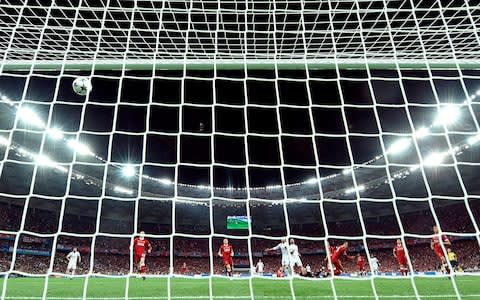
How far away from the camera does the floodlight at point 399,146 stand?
19.7m

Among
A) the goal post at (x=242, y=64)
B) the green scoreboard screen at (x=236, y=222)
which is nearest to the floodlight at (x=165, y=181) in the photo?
the green scoreboard screen at (x=236, y=222)

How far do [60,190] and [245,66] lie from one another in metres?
20.5

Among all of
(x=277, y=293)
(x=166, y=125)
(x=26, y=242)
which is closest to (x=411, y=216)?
(x=166, y=125)

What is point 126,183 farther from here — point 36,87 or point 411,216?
point 411,216

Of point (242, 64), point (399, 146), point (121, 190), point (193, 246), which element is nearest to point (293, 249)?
point (242, 64)

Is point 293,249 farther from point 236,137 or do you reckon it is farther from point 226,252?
point 236,137

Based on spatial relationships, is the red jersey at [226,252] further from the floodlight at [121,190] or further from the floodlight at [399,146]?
the floodlight at [121,190]

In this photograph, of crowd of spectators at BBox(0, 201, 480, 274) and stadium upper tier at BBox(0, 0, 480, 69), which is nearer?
stadium upper tier at BBox(0, 0, 480, 69)

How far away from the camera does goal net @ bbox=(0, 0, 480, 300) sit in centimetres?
420

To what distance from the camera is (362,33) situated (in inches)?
184

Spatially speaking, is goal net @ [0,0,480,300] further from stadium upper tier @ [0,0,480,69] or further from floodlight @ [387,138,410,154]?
floodlight @ [387,138,410,154]

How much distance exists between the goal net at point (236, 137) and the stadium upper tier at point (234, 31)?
0.11ft

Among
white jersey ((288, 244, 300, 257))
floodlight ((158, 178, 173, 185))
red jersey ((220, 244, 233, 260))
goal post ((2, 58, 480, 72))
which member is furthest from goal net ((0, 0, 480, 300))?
red jersey ((220, 244, 233, 260))

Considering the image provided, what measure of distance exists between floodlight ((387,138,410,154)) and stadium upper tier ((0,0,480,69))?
1590cm
